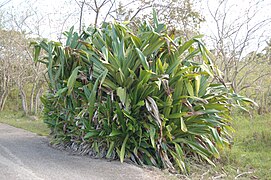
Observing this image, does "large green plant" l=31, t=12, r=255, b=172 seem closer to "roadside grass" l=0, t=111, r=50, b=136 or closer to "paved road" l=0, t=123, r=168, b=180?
"paved road" l=0, t=123, r=168, b=180

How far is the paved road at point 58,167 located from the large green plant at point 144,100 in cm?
39

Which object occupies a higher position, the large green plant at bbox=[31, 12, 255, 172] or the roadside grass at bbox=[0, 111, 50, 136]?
the large green plant at bbox=[31, 12, 255, 172]

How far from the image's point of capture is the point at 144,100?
17.9 ft

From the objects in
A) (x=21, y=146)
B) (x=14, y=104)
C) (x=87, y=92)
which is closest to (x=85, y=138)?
(x=87, y=92)

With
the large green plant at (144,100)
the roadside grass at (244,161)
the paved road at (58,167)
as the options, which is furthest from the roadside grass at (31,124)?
the roadside grass at (244,161)

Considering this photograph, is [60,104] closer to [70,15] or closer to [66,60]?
[66,60]

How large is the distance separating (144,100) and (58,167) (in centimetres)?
175

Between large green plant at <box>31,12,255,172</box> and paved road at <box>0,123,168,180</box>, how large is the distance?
394mm

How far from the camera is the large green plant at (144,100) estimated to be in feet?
17.7

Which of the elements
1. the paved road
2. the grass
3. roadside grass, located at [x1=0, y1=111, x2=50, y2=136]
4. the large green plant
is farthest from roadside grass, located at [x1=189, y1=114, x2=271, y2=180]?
roadside grass, located at [x1=0, y1=111, x2=50, y2=136]

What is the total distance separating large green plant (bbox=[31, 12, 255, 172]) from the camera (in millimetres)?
5387

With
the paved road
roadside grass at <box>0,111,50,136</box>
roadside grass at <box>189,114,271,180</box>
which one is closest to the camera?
the paved road

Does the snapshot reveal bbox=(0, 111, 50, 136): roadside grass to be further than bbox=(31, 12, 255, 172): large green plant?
Yes

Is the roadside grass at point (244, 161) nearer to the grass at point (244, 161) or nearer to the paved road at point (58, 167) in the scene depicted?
the grass at point (244, 161)
